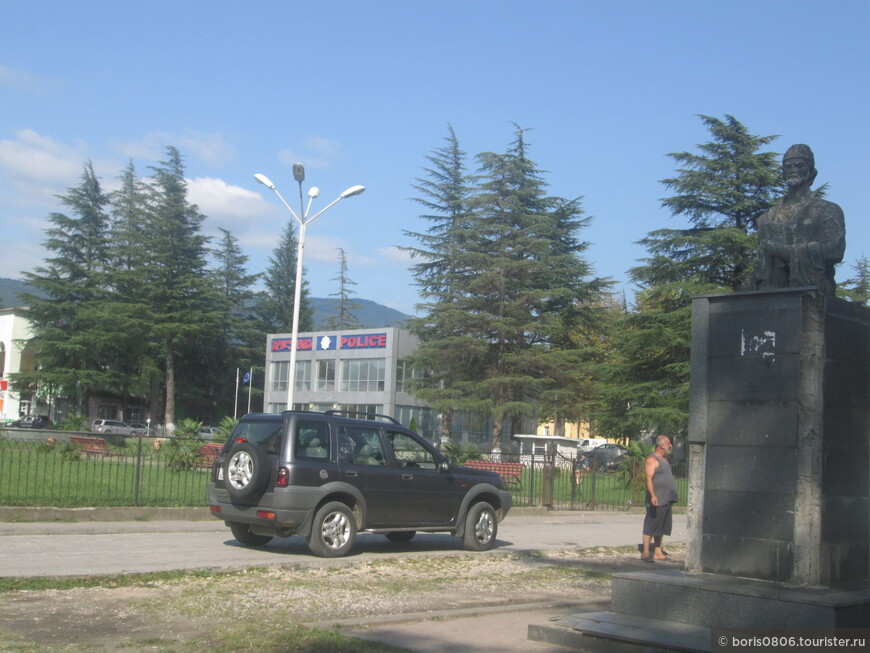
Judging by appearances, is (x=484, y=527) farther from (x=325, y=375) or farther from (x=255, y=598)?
(x=325, y=375)

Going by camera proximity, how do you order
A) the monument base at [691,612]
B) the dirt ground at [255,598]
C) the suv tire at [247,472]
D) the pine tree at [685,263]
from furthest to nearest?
the pine tree at [685,263], the suv tire at [247,472], the dirt ground at [255,598], the monument base at [691,612]

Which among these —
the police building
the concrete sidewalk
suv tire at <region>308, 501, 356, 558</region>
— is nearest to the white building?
the police building

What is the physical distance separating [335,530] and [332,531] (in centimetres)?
5

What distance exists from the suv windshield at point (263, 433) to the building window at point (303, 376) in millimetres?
59046

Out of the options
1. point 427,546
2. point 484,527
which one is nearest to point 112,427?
point 427,546

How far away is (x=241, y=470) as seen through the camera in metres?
12.5

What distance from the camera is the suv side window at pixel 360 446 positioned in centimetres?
1316

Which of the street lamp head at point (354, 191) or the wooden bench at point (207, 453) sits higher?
the street lamp head at point (354, 191)

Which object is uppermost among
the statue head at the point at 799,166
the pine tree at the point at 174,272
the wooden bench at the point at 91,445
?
the pine tree at the point at 174,272

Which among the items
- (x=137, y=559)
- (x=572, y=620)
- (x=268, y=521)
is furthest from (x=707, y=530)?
(x=137, y=559)

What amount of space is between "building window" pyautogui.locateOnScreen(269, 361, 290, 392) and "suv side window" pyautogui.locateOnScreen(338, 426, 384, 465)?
60.6 m

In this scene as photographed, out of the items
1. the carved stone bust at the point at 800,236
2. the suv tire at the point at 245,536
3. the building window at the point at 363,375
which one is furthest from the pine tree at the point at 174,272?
the carved stone bust at the point at 800,236

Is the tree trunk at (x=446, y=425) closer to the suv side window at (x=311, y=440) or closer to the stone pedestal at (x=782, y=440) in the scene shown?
the suv side window at (x=311, y=440)

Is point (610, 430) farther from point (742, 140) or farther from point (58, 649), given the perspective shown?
point (58, 649)
